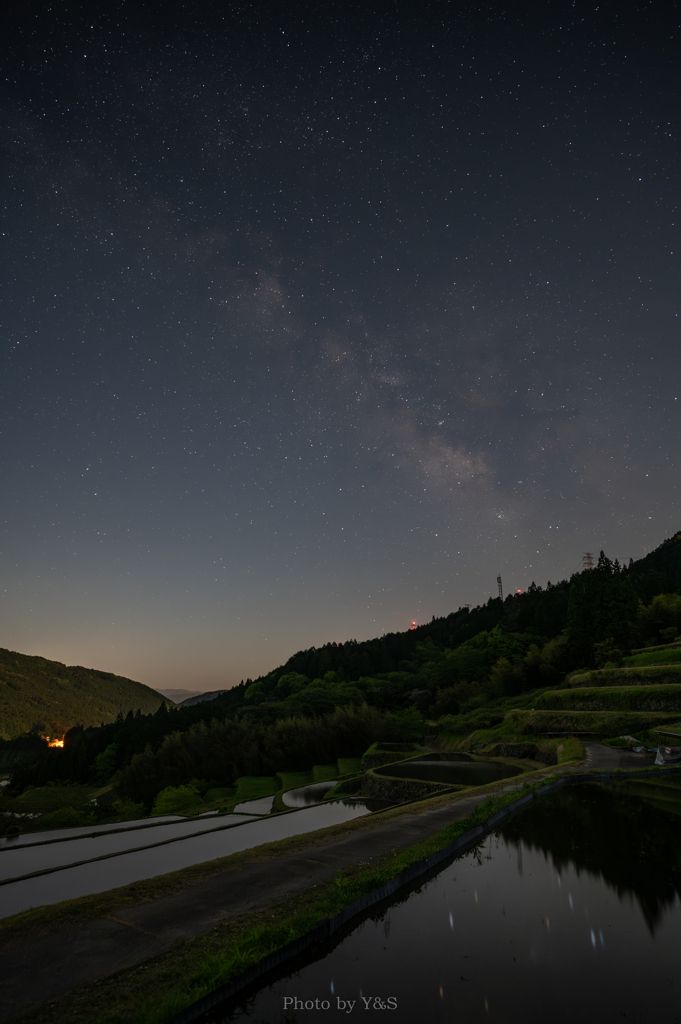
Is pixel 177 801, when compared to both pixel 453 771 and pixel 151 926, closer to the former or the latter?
pixel 453 771

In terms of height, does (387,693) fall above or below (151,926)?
below

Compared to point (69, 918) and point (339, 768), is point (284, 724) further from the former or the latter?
point (69, 918)

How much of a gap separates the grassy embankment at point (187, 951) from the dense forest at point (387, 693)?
4134 centimetres

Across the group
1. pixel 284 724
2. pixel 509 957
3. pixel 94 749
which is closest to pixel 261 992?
pixel 509 957

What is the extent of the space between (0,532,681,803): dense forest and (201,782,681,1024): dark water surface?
125 feet

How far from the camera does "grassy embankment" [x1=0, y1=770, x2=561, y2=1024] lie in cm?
485

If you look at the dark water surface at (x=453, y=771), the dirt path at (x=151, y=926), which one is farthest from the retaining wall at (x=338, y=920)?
the dark water surface at (x=453, y=771)

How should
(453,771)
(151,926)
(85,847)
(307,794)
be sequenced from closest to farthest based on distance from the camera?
(151,926) < (85,847) < (453,771) < (307,794)

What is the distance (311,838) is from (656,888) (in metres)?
7.46

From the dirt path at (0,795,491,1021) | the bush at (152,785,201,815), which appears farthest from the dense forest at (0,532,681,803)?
A: the dirt path at (0,795,491,1021)

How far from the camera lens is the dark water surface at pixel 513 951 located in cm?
518

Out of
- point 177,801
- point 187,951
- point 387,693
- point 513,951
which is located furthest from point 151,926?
point 387,693

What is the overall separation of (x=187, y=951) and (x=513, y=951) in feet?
14.3

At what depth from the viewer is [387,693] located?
261 ft
